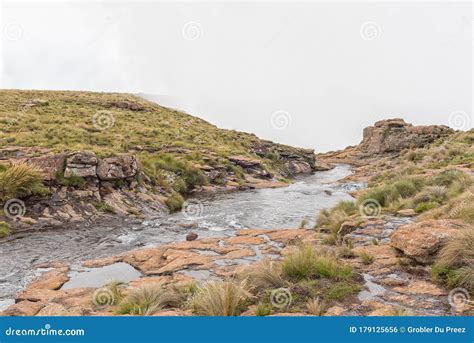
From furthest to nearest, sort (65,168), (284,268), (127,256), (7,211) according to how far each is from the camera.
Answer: (65,168), (7,211), (127,256), (284,268)

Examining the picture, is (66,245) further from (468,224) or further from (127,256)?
(468,224)

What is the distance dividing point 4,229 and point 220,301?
36.8 feet

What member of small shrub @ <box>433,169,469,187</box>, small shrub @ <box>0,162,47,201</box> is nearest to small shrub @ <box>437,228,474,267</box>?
small shrub @ <box>433,169,469,187</box>

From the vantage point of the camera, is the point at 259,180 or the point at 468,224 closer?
the point at 468,224

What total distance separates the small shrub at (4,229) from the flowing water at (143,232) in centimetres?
55

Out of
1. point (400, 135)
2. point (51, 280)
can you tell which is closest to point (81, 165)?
point (51, 280)

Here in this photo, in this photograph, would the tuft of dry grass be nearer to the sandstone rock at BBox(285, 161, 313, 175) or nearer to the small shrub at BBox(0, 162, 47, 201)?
the small shrub at BBox(0, 162, 47, 201)

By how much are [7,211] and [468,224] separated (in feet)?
51.4

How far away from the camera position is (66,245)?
1275 cm

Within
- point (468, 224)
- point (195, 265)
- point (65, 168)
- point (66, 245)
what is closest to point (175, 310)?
point (195, 265)

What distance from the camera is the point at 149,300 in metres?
6.38

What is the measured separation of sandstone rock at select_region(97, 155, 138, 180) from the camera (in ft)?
62.8

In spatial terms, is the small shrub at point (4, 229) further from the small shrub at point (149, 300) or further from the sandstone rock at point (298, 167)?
the sandstone rock at point (298, 167)
